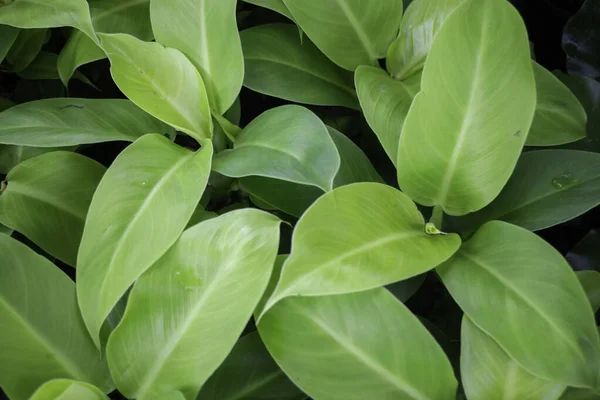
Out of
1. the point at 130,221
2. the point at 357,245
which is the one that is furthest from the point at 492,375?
the point at 130,221

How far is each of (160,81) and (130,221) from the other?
0.19m

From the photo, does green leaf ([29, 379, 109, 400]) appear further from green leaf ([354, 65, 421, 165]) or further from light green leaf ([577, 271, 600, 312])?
light green leaf ([577, 271, 600, 312])

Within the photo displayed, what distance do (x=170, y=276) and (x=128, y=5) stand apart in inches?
18.6

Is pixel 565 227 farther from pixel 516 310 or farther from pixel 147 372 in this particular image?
pixel 147 372

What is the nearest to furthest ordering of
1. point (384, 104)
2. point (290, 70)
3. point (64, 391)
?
1. point (64, 391)
2. point (384, 104)
3. point (290, 70)

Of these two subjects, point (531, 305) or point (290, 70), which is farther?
point (290, 70)

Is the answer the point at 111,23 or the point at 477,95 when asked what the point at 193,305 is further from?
the point at 111,23

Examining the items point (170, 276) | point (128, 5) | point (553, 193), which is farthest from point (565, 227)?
point (128, 5)

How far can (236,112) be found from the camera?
0.77 m

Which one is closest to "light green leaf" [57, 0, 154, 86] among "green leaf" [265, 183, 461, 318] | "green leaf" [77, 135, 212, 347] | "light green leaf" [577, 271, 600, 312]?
"green leaf" [77, 135, 212, 347]

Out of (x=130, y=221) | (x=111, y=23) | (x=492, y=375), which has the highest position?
(x=111, y=23)

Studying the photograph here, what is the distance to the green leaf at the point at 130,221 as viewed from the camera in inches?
21.8

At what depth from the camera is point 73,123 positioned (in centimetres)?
68

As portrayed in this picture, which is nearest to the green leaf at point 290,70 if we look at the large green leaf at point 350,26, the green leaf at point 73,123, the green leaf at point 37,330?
the large green leaf at point 350,26
